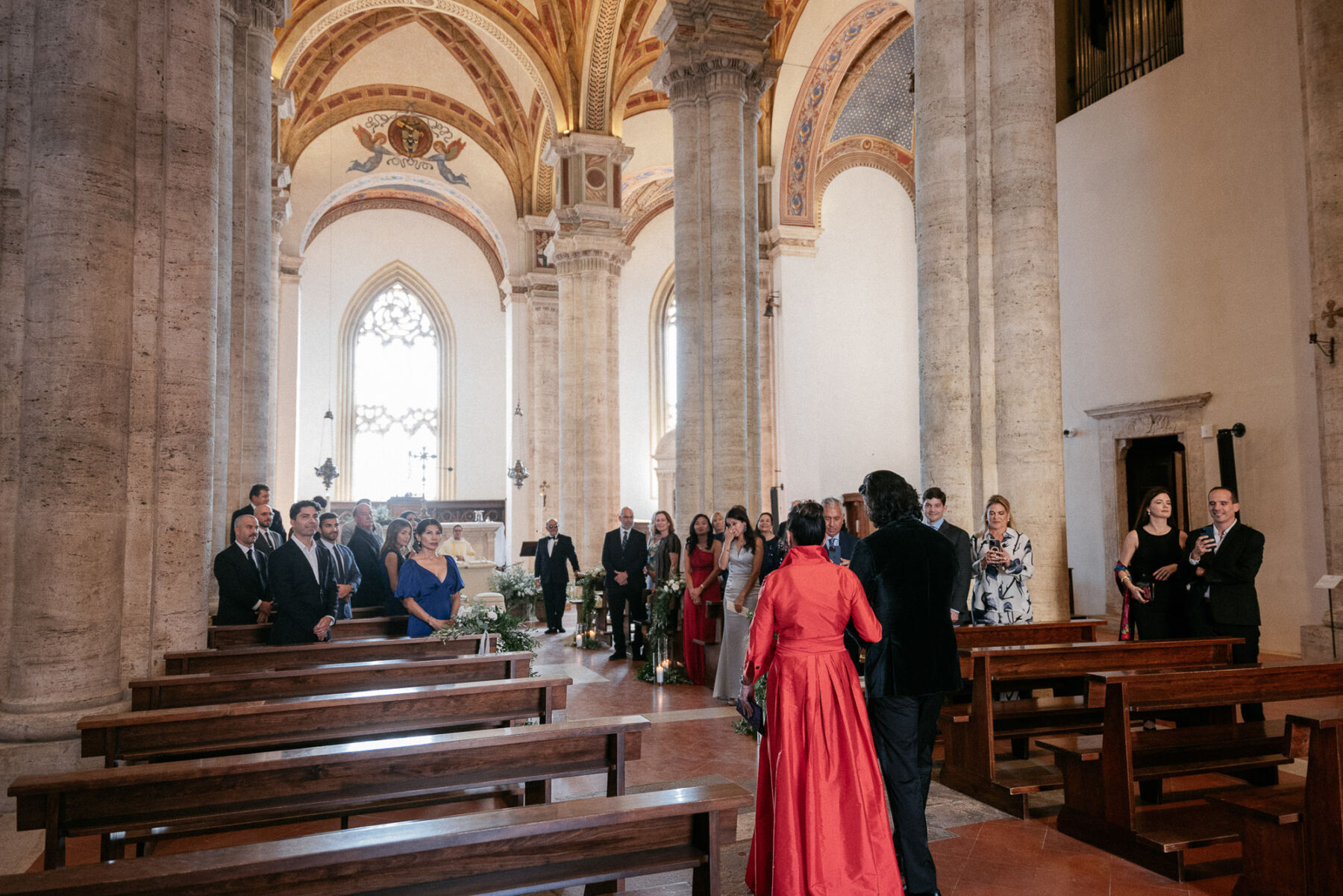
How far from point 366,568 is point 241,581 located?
2185 millimetres

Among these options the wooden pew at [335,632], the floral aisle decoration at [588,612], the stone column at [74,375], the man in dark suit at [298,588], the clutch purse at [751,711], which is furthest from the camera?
the floral aisle decoration at [588,612]

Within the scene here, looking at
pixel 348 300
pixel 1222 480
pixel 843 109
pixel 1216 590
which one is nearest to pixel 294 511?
pixel 1216 590

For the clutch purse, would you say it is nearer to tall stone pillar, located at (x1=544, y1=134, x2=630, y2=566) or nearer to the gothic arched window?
tall stone pillar, located at (x1=544, y1=134, x2=630, y2=566)

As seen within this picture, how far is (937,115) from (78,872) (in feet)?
23.7

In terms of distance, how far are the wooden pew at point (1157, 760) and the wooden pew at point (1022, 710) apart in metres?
0.36

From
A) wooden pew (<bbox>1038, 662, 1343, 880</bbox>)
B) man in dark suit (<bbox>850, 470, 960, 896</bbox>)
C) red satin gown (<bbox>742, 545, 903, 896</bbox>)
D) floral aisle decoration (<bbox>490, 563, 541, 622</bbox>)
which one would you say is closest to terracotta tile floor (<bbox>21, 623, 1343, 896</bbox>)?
wooden pew (<bbox>1038, 662, 1343, 880</bbox>)

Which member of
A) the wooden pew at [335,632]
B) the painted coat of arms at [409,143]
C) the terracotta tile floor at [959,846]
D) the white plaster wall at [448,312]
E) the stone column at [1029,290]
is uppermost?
the painted coat of arms at [409,143]

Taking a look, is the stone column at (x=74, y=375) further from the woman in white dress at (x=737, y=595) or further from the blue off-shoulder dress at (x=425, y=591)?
the woman in white dress at (x=737, y=595)

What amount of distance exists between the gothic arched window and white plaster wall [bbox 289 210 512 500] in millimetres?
670

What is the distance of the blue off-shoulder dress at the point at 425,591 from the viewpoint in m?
6.28

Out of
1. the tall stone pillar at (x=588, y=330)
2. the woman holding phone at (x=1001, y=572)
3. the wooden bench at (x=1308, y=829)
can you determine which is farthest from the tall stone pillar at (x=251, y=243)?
the wooden bench at (x=1308, y=829)

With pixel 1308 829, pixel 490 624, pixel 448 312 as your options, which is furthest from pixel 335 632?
pixel 448 312

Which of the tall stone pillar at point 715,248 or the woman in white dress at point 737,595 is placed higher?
the tall stone pillar at point 715,248

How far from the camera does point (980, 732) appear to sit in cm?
481
